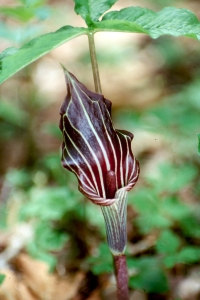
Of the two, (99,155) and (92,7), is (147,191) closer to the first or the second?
(99,155)

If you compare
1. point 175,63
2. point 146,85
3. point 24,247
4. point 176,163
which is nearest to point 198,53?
point 175,63

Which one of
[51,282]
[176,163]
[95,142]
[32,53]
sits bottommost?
[51,282]

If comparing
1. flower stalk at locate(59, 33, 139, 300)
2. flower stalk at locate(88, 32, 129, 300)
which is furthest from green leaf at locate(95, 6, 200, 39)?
flower stalk at locate(88, 32, 129, 300)

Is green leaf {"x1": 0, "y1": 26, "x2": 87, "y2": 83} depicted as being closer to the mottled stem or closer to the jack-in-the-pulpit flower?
the jack-in-the-pulpit flower

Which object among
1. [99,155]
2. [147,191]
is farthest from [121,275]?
[147,191]

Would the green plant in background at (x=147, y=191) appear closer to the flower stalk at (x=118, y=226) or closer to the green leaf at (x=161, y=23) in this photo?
the green leaf at (x=161, y=23)

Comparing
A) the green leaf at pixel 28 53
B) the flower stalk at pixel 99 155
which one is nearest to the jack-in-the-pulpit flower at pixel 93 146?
the flower stalk at pixel 99 155

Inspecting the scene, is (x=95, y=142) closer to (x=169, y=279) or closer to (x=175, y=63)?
(x=169, y=279)
